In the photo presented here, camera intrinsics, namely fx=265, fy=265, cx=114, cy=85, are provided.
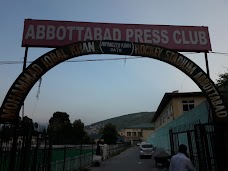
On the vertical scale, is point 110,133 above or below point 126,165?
above

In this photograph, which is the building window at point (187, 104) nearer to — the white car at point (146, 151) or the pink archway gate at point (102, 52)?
the white car at point (146, 151)

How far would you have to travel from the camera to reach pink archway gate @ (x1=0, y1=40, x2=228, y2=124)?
756 cm

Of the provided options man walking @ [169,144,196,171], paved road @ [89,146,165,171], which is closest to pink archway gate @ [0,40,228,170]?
man walking @ [169,144,196,171]

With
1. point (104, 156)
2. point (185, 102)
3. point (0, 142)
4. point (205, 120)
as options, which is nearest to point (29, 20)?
point (0, 142)

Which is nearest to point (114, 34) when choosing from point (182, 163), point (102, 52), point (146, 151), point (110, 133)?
point (102, 52)

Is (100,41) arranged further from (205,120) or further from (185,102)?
(185,102)

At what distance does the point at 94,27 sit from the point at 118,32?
2.97 feet

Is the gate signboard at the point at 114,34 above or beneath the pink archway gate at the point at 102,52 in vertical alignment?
above

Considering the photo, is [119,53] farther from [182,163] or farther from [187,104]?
[187,104]

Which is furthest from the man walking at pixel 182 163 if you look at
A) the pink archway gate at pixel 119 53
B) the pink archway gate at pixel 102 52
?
the pink archway gate at pixel 102 52

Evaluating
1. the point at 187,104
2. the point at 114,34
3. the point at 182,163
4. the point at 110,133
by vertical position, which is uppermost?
the point at 187,104

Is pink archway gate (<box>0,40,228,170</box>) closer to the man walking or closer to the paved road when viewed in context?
the man walking

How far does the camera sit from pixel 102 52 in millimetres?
8875

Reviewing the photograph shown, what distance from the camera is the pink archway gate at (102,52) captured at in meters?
7.56
